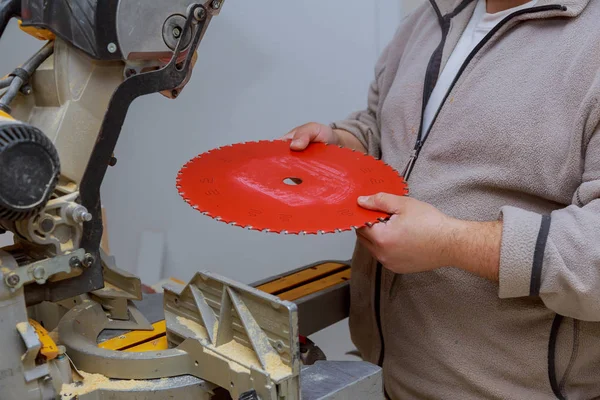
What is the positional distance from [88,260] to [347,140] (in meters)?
0.74

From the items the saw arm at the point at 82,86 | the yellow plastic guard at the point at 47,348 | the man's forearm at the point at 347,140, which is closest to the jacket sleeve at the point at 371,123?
the man's forearm at the point at 347,140

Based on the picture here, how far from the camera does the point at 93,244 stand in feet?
3.43

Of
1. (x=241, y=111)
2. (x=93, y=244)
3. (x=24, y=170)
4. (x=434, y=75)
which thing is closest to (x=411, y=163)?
Answer: (x=434, y=75)

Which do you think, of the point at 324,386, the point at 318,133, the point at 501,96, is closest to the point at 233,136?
the point at 318,133

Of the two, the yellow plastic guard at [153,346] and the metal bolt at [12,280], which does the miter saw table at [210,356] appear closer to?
the yellow plastic guard at [153,346]

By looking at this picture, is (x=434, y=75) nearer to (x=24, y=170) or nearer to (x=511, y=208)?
(x=511, y=208)

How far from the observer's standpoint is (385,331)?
4.68 feet

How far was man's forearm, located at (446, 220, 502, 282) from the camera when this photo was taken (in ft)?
3.59

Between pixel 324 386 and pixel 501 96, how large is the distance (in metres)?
0.62

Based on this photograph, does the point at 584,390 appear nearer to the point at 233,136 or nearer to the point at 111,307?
the point at 111,307

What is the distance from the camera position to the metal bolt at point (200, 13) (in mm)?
1059

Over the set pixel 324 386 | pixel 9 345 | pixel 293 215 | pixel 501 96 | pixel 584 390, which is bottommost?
pixel 584 390

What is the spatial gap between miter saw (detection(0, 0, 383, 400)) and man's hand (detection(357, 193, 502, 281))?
21 centimetres

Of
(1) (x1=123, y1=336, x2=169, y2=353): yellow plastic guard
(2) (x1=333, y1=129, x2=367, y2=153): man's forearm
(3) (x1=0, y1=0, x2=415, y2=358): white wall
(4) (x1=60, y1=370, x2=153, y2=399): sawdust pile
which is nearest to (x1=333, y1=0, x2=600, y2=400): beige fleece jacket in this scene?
(2) (x1=333, y1=129, x2=367, y2=153): man's forearm
